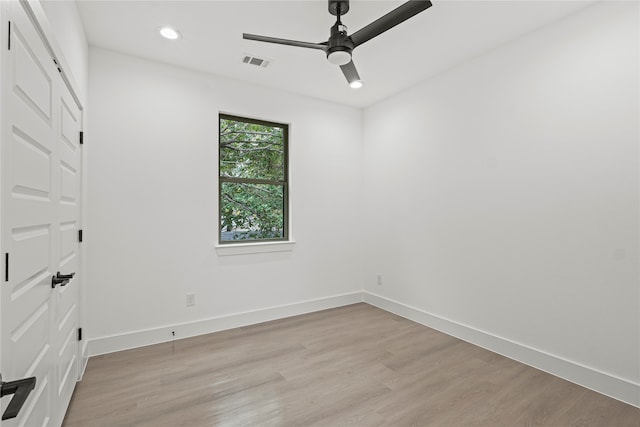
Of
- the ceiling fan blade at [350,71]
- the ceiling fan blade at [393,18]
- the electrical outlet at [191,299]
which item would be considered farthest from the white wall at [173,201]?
the ceiling fan blade at [393,18]

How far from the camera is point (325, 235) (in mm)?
4152

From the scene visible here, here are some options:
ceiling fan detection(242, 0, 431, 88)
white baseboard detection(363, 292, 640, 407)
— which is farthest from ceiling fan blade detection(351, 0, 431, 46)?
white baseboard detection(363, 292, 640, 407)

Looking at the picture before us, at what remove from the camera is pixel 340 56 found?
218 cm

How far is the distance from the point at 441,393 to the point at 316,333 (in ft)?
4.55

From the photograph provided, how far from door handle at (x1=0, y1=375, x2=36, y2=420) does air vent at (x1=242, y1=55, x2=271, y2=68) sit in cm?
289

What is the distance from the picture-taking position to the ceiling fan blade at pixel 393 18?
6.05 ft

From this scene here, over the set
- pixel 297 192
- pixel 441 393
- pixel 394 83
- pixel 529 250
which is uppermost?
pixel 394 83

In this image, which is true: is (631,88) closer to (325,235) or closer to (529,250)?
(529,250)

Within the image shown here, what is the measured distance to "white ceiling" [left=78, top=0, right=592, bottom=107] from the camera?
7.59ft

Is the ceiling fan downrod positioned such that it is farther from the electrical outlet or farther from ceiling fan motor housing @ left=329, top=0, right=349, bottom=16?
the electrical outlet

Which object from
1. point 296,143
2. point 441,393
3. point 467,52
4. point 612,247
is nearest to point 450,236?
point 612,247

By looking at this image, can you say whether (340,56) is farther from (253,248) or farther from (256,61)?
(253,248)

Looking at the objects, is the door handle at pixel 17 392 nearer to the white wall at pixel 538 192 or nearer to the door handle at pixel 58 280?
the door handle at pixel 58 280

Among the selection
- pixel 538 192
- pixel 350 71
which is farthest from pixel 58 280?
pixel 538 192
